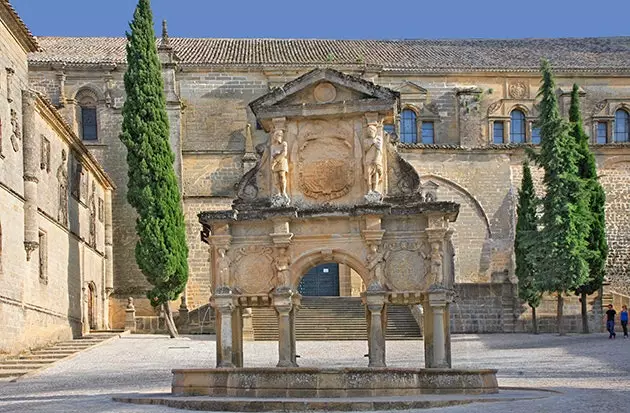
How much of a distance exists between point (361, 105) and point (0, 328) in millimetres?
11705

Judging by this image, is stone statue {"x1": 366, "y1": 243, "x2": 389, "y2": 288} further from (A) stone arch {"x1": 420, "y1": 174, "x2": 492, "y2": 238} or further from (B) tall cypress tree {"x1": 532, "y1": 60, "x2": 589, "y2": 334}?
(A) stone arch {"x1": 420, "y1": 174, "x2": 492, "y2": 238}

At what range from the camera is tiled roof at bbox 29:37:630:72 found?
4978cm

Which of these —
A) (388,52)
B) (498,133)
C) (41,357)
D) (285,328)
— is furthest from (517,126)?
(285,328)

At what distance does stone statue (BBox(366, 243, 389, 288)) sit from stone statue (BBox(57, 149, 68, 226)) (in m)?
16.9

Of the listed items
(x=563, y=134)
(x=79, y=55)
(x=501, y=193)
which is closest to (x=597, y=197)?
(x=563, y=134)

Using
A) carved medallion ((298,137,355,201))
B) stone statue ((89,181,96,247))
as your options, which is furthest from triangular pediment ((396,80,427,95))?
carved medallion ((298,137,355,201))

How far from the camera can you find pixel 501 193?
50281mm

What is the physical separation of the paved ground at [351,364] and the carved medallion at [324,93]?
21.4 feet

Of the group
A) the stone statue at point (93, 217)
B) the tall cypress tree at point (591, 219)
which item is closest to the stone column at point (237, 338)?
the stone statue at point (93, 217)

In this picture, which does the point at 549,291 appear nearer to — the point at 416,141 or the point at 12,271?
the point at 416,141

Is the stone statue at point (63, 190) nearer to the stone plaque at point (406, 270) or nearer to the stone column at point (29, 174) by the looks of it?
the stone column at point (29, 174)

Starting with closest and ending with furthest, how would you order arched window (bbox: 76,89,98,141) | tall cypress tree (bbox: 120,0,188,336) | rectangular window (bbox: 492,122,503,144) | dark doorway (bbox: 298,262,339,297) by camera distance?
tall cypress tree (bbox: 120,0,188,336)
arched window (bbox: 76,89,98,141)
dark doorway (bbox: 298,262,339,297)
rectangular window (bbox: 492,122,503,144)

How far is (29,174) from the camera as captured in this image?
31.5m

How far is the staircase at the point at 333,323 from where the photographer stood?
37.8 metres
